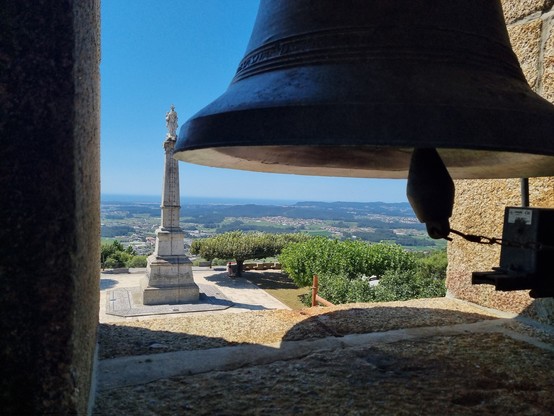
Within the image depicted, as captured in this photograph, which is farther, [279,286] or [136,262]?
[136,262]

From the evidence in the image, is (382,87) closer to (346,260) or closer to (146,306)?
(146,306)

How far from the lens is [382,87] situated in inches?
38.3

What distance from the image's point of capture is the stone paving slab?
12883mm

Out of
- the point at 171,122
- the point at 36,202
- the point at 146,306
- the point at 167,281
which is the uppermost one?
the point at 171,122

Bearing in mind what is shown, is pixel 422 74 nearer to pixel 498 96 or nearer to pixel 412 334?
pixel 498 96

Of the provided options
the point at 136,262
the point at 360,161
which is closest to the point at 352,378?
the point at 360,161

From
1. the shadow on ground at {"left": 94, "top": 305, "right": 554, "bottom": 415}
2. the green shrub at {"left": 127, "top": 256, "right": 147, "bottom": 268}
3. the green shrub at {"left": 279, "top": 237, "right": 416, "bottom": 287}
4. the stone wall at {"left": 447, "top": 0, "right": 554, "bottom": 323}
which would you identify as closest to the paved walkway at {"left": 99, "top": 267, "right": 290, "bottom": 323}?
the green shrub at {"left": 279, "top": 237, "right": 416, "bottom": 287}

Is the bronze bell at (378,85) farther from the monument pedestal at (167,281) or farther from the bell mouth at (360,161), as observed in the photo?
the monument pedestal at (167,281)

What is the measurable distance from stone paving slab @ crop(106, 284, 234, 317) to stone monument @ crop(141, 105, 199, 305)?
1.17 ft

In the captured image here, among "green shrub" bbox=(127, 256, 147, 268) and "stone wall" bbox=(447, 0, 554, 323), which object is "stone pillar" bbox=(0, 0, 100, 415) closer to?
"stone wall" bbox=(447, 0, 554, 323)

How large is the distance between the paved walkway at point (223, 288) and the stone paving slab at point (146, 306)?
19 centimetres

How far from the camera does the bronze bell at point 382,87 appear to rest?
90cm

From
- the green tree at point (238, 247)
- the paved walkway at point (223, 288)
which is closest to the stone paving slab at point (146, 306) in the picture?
the paved walkway at point (223, 288)

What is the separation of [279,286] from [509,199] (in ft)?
55.1
